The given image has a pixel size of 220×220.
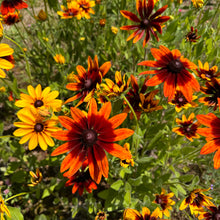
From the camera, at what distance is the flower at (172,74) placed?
3.16 feet

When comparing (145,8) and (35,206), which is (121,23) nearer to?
(145,8)

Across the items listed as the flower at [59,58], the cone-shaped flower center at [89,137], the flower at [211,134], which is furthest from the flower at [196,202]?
the flower at [59,58]

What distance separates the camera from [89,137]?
2.85 feet

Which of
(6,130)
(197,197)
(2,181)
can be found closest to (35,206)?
(2,181)

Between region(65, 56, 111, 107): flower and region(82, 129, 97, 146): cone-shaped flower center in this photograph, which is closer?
region(82, 129, 97, 146): cone-shaped flower center

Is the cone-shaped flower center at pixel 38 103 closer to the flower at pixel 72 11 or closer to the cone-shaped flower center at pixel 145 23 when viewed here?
the cone-shaped flower center at pixel 145 23

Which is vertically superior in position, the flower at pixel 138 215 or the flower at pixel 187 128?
the flower at pixel 187 128

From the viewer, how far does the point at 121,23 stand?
2303 millimetres

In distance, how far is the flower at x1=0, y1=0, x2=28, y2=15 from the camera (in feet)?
4.83

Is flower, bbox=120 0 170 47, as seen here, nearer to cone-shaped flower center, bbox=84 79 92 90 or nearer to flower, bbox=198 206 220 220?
cone-shaped flower center, bbox=84 79 92 90

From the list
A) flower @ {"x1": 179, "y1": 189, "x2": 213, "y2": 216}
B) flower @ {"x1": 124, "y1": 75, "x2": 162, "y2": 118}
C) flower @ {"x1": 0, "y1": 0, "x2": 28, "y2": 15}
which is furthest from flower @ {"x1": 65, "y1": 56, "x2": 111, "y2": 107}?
flower @ {"x1": 179, "y1": 189, "x2": 213, "y2": 216}

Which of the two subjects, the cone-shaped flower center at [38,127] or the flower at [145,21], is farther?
the flower at [145,21]

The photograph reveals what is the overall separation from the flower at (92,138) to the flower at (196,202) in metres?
0.71

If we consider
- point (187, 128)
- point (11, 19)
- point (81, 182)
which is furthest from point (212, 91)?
point (11, 19)
